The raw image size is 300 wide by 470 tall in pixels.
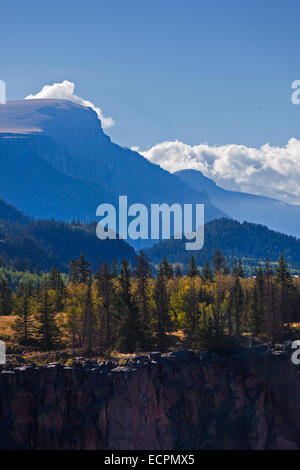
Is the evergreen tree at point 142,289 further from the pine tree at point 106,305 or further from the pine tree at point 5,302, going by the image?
the pine tree at point 5,302

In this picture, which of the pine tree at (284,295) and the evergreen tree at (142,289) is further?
the pine tree at (284,295)

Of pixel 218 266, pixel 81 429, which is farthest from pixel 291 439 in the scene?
pixel 218 266

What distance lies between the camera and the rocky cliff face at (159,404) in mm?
58625

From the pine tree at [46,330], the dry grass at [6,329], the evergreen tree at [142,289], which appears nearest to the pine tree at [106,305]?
the evergreen tree at [142,289]

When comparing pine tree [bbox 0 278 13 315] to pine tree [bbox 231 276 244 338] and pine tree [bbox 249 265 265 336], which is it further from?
pine tree [bbox 249 265 265 336]

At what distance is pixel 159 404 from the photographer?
63.1 m

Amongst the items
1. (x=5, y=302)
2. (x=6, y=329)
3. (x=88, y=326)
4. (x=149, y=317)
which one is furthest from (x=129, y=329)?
(x=5, y=302)

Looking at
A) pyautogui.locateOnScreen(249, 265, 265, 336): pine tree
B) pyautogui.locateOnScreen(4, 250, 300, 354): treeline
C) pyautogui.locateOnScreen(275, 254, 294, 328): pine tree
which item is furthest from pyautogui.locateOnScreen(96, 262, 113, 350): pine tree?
pyautogui.locateOnScreen(275, 254, 294, 328): pine tree

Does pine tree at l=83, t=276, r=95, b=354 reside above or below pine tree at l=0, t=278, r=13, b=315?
below

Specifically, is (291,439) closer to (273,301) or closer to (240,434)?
(240,434)

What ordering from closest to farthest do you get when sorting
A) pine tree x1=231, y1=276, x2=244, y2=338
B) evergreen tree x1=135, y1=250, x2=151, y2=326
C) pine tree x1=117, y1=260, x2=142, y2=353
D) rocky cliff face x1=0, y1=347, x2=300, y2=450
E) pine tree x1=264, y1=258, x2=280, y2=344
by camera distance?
rocky cliff face x1=0, y1=347, x2=300, y2=450, pine tree x1=117, y1=260, x2=142, y2=353, pine tree x1=264, y1=258, x2=280, y2=344, evergreen tree x1=135, y1=250, x2=151, y2=326, pine tree x1=231, y1=276, x2=244, y2=338

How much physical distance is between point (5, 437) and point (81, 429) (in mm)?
8485

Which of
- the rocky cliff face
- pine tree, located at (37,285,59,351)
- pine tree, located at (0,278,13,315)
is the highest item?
pine tree, located at (0,278,13,315)

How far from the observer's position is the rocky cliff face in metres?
58.6
